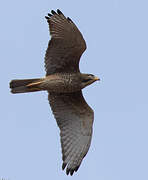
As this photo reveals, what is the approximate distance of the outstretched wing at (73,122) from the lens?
51.5 ft

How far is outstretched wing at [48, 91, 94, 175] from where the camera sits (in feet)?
51.5

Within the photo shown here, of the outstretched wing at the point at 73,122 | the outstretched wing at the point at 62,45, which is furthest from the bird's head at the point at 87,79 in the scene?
the outstretched wing at the point at 73,122

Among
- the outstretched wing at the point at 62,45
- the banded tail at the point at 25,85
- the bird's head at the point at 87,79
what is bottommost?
the banded tail at the point at 25,85

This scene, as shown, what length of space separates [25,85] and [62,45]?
1377 mm

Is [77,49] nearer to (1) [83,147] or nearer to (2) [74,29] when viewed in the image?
(2) [74,29]

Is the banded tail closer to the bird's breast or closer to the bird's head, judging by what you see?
the bird's breast

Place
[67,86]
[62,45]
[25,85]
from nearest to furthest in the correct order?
[62,45]
[25,85]
[67,86]

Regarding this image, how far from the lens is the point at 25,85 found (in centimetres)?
1566

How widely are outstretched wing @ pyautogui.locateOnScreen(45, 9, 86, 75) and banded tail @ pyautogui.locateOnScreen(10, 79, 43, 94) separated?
46 centimetres

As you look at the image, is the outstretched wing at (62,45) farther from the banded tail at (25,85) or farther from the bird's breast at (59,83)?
the banded tail at (25,85)

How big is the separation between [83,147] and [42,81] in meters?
1.98

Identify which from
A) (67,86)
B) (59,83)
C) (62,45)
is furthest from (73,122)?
(62,45)

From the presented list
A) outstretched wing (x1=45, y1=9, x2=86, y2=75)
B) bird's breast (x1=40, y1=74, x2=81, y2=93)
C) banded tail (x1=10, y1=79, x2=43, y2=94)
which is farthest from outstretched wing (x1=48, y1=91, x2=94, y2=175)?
outstretched wing (x1=45, y1=9, x2=86, y2=75)

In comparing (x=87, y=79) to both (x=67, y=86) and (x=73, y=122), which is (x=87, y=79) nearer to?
(x=67, y=86)
